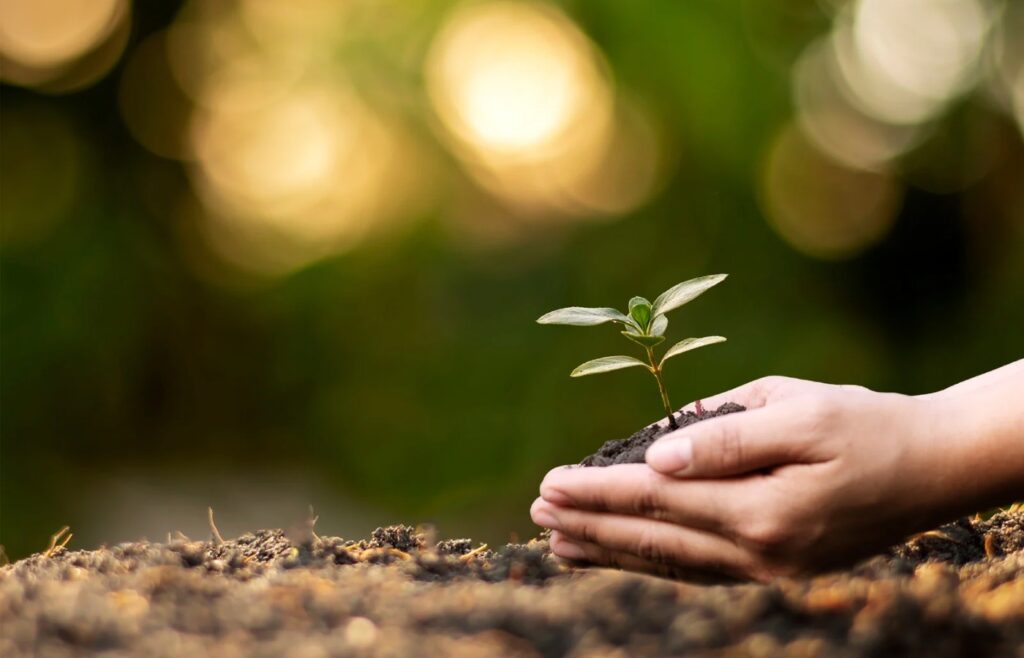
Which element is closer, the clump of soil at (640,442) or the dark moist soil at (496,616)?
the dark moist soil at (496,616)

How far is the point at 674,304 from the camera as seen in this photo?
149 centimetres

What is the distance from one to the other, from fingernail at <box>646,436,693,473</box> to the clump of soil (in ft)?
0.57

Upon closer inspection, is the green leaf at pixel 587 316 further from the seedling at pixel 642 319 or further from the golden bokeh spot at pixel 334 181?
the golden bokeh spot at pixel 334 181

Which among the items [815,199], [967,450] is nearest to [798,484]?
[967,450]

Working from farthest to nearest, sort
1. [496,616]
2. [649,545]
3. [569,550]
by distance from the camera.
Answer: [569,550], [649,545], [496,616]

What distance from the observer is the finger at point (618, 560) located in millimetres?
1384

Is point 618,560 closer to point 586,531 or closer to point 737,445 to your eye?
point 586,531

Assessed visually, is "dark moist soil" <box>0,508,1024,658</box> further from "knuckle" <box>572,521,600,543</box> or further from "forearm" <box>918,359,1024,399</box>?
"forearm" <box>918,359,1024,399</box>

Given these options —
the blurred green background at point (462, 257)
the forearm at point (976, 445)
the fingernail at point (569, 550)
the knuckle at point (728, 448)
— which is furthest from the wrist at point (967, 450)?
the blurred green background at point (462, 257)

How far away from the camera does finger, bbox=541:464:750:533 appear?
1271 millimetres

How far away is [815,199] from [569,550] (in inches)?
123

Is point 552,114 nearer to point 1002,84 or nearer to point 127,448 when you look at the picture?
point 1002,84

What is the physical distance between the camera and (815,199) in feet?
13.6

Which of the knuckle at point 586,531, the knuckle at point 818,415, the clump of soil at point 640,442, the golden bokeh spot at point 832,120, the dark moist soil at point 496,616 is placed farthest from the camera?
the golden bokeh spot at point 832,120
